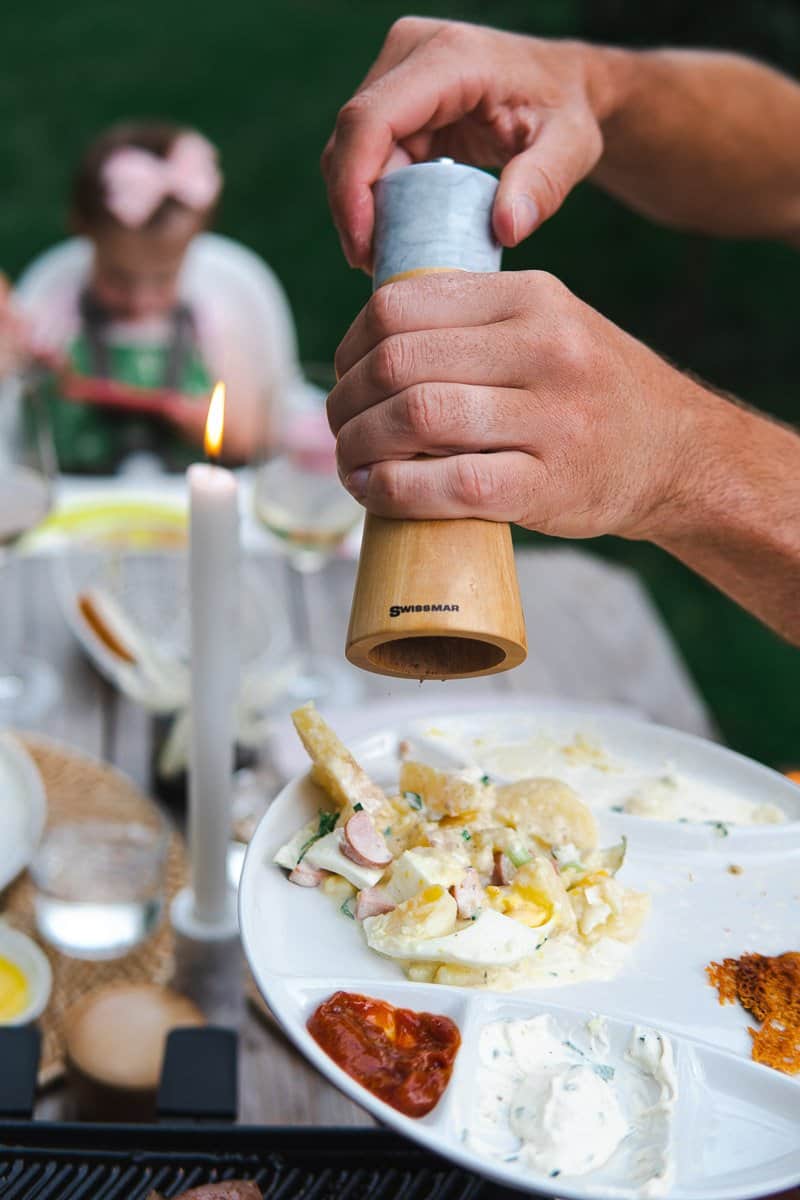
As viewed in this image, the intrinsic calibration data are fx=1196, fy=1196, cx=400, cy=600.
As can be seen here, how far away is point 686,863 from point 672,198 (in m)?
1.13

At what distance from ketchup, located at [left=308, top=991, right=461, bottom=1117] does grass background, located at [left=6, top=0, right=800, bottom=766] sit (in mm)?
3207

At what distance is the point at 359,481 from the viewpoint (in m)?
0.74

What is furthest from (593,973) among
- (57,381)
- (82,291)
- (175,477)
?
(82,291)

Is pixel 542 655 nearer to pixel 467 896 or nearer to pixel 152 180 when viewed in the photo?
pixel 467 896

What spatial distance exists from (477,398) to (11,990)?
712mm

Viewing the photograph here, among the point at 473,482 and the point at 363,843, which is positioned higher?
the point at 473,482

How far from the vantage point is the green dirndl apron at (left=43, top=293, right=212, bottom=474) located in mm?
2822

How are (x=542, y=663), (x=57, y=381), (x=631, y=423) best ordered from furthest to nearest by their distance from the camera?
1. (x=57, y=381)
2. (x=542, y=663)
3. (x=631, y=423)

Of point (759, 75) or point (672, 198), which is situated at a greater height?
point (759, 75)

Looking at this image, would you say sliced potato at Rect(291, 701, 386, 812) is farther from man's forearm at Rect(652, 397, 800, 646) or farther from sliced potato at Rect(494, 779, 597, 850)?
man's forearm at Rect(652, 397, 800, 646)

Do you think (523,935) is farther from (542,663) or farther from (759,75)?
(759,75)

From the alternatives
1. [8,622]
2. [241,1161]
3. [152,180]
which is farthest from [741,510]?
[152,180]

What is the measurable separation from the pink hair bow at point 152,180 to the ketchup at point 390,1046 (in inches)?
95.6

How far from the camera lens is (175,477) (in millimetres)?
2285
